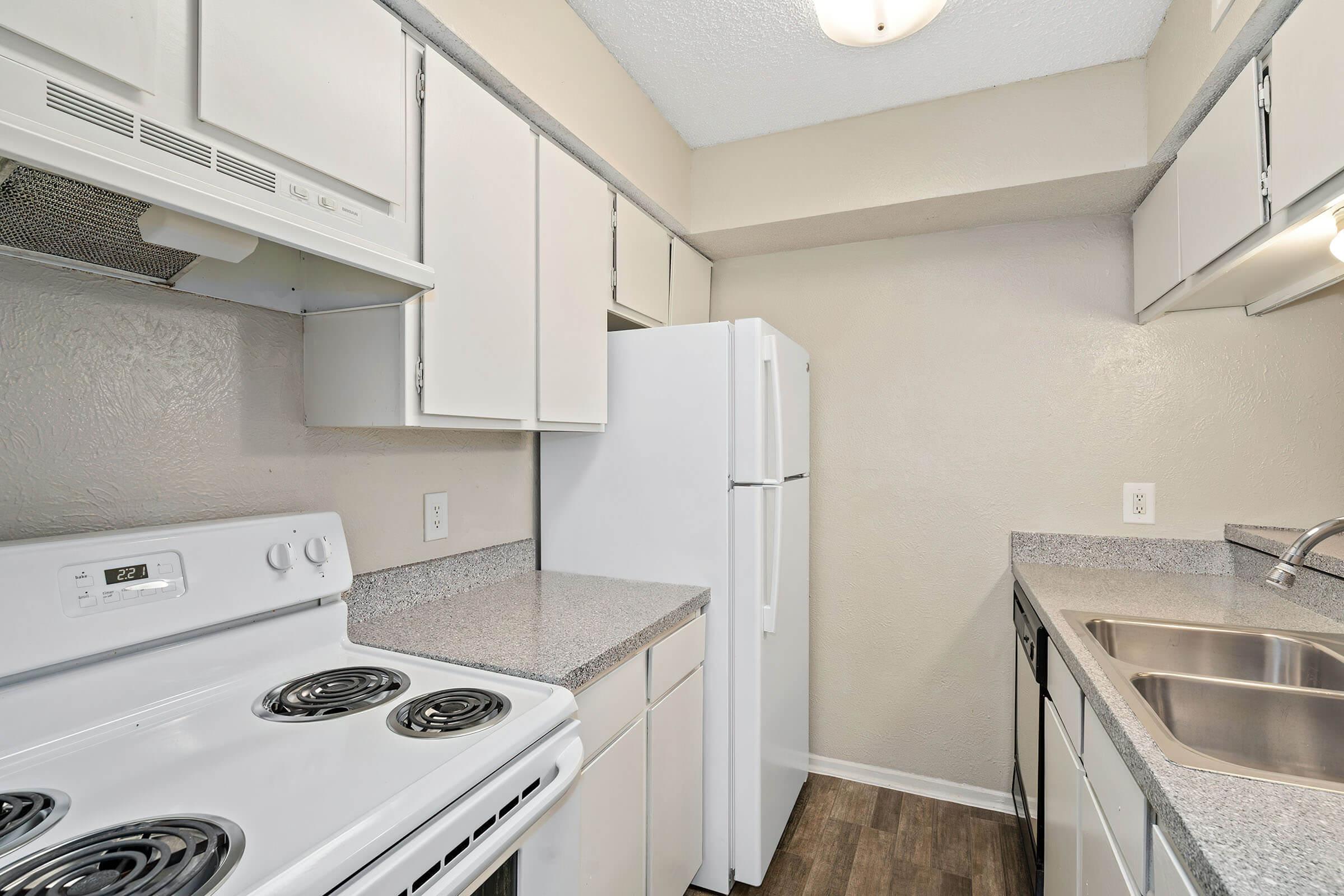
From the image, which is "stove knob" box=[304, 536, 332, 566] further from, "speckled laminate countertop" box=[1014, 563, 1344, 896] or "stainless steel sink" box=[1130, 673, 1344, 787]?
"stainless steel sink" box=[1130, 673, 1344, 787]

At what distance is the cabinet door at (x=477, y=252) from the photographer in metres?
1.29

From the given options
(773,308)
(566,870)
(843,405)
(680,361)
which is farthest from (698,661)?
(773,308)

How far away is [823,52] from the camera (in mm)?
1888

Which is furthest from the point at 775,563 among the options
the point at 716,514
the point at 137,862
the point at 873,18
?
the point at 137,862

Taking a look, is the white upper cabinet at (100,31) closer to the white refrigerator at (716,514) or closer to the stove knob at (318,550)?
the stove knob at (318,550)

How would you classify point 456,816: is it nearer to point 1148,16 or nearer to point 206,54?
point 206,54

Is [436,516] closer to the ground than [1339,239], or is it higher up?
closer to the ground

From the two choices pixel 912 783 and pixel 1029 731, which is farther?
pixel 912 783

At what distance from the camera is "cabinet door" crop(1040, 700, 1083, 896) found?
1.30 m

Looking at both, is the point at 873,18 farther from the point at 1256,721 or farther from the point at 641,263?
the point at 1256,721

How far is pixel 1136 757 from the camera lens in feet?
2.89

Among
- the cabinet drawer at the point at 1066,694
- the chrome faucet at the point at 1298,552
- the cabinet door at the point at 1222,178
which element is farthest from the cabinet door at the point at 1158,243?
the cabinet drawer at the point at 1066,694

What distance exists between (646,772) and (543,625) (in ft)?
1.46

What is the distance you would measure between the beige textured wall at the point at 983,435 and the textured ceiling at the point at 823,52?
0.60 meters
